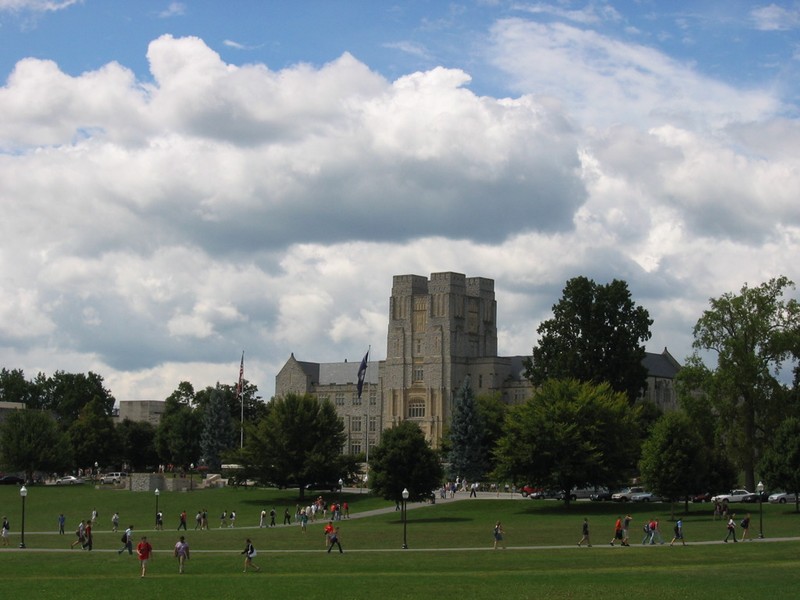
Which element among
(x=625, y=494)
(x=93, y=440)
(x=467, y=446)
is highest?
(x=93, y=440)

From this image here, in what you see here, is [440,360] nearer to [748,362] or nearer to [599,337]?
[599,337]

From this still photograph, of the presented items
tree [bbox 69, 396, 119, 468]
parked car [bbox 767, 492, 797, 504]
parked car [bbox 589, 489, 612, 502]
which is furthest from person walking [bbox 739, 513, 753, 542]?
tree [bbox 69, 396, 119, 468]

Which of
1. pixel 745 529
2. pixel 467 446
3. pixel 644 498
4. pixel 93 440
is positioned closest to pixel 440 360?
pixel 93 440

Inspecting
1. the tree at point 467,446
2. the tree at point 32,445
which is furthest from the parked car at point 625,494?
the tree at point 32,445

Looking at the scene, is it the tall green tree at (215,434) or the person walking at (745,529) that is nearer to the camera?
the person walking at (745,529)

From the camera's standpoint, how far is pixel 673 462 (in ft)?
240

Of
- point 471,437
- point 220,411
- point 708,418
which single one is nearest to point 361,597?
point 708,418

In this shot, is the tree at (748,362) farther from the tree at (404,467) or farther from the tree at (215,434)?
the tree at (215,434)

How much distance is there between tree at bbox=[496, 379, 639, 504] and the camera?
3226 inches

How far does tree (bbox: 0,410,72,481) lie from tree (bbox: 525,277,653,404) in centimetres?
5074

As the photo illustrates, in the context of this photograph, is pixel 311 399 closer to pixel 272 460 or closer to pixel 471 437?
pixel 272 460

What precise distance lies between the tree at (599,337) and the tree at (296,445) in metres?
20.3

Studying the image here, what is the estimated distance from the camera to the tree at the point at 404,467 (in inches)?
3322

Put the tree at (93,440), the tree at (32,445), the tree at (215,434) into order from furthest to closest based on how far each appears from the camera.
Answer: the tree at (93,440) → the tree at (215,434) → the tree at (32,445)
